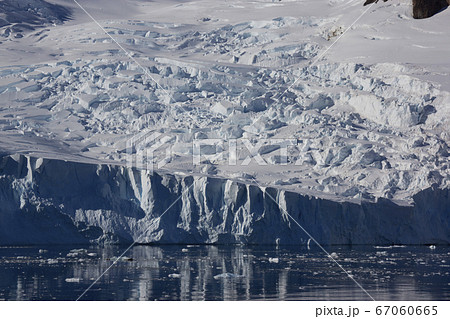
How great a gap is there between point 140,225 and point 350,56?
14.1 metres

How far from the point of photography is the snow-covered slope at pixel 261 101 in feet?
88.9

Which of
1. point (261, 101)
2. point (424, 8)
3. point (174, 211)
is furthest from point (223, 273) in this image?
point (424, 8)

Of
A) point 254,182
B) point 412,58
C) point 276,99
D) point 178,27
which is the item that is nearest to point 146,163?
point 254,182

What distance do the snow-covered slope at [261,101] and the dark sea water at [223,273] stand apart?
2.70 m

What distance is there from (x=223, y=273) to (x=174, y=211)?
794 centimetres

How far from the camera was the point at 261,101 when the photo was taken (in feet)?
103

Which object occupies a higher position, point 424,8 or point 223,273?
point 424,8

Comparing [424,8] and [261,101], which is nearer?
[261,101]

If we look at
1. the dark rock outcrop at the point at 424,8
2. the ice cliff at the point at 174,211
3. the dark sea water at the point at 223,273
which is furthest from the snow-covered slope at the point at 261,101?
the dark sea water at the point at 223,273

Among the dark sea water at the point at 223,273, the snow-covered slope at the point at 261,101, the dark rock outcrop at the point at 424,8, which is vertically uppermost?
the dark rock outcrop at the point at 424,8

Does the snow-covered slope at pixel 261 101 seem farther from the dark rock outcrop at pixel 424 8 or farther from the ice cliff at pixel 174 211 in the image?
the dark rock outcrop at pixel 424 8

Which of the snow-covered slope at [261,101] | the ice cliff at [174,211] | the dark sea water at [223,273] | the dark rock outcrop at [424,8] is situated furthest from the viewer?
the dark rock outcrop at [424,8]

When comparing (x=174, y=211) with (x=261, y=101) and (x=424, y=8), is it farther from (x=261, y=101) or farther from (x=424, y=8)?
(x=424, y=8)
